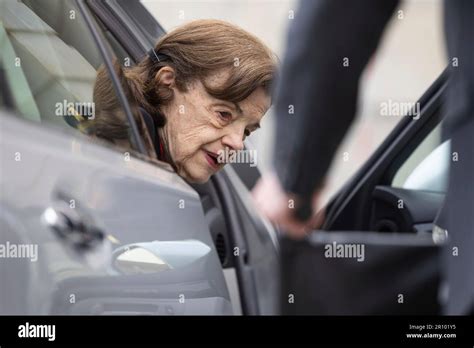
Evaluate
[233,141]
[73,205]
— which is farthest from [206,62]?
[73,205]

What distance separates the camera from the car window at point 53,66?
6.66 ft

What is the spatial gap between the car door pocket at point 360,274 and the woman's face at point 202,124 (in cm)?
38

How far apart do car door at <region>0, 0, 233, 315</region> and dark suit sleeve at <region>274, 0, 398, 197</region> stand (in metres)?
0.70

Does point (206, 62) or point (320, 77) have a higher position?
point (206, 62)

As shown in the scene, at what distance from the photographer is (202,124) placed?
249 centimetres

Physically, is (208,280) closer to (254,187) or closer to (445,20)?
(254,187)

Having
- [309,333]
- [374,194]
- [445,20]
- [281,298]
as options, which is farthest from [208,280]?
[445,20]

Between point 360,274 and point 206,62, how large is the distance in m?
0.76

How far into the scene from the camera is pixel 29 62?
2070mm

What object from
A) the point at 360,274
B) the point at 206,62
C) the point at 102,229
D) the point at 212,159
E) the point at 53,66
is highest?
the point at 206,62
